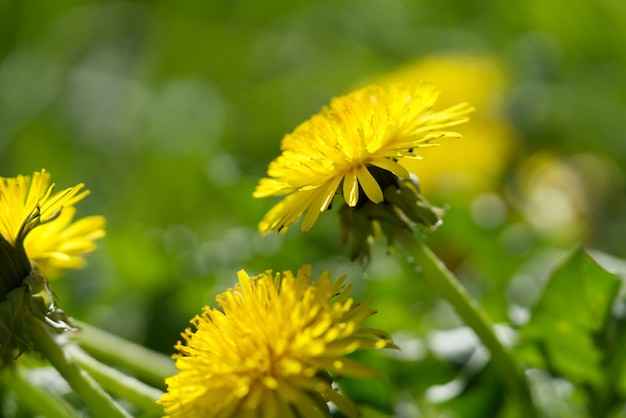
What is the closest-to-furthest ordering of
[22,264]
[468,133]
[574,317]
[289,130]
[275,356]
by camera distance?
[275,356]
[22,264]
[574,317]
[468,133]
[289,130]

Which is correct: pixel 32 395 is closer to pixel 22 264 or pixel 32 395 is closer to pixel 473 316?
pixel 22 264

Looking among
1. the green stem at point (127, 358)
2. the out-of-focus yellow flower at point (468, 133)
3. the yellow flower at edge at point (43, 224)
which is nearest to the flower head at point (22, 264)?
the yellow flower at edge at point (43, 224)

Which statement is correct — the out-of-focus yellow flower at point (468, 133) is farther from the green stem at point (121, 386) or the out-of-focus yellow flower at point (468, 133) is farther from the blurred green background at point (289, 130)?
the green stem at point (121, 386)

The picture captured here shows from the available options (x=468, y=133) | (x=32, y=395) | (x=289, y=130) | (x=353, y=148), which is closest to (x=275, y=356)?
(x=353, y=148)

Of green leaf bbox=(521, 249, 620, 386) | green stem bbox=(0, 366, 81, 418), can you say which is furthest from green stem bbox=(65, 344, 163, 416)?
green leaf bbox=(521, 249, 620, 386)

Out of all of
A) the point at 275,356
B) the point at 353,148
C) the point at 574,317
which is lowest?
the point at 574,317

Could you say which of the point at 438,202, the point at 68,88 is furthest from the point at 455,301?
the point at 68,88

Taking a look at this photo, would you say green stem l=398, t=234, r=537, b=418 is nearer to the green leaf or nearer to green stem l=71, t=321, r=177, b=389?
the green leaf
